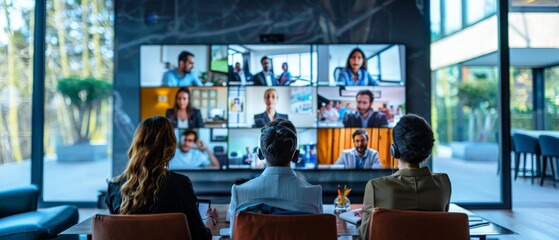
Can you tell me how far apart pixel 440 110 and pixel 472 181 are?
106 centimetres

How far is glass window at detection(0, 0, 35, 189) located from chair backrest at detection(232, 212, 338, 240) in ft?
15.2

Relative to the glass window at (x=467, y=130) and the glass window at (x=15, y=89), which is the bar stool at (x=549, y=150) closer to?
the glass window at (x=467, y=130)

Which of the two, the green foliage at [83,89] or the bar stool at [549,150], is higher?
the green foliage at [83,89]

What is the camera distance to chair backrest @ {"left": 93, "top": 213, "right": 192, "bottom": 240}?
171 centimetres

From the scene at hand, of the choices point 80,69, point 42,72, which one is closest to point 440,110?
point 80,69

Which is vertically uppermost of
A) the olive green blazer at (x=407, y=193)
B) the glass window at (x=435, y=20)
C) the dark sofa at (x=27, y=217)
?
the glass window at (x=435, y=20)

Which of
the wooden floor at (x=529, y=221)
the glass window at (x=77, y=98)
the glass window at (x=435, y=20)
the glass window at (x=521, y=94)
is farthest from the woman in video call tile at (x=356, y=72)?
the glass window at (x=77, y=98)

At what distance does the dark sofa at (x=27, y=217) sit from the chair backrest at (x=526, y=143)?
5817 mm

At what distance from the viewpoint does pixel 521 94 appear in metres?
5.72

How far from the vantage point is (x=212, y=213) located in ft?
7.73

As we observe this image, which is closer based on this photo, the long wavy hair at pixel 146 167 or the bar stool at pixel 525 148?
the long wavy hair at pixel 146 167

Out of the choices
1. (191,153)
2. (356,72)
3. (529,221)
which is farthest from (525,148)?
(191,153)

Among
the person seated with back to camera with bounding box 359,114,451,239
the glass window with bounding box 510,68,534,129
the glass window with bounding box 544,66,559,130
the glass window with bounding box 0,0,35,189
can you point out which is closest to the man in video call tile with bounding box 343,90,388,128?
the glass window with bounding box 510,68,534,129

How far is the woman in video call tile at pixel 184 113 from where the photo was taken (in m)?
4.87
